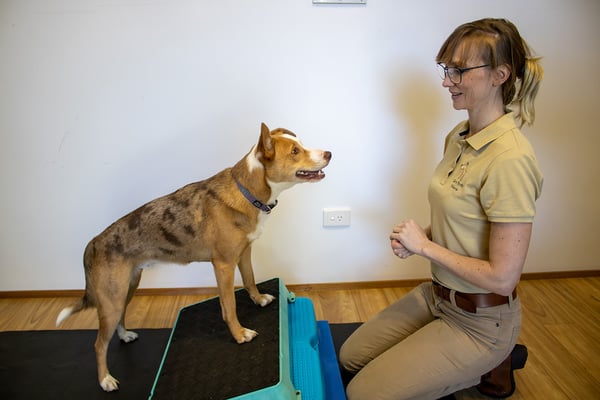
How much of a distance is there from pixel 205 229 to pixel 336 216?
3.15 feet

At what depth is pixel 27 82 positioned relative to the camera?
2.04m

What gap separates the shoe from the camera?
161 centimetres

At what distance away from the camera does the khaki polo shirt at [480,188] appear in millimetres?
1206

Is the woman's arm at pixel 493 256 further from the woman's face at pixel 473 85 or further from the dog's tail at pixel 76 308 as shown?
the dog's tail at pixel 76 308

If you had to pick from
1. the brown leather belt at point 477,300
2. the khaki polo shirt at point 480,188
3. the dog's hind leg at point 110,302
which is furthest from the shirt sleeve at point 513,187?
the dog's hind leg at point 110,302

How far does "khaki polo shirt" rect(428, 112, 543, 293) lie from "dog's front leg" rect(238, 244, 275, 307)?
819 millimetres

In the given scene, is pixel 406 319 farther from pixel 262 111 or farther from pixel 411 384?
pixel 262 111

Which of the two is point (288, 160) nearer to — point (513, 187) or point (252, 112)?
point (252, 112)

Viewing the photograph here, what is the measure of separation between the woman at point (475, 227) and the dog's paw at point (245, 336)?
0.46m

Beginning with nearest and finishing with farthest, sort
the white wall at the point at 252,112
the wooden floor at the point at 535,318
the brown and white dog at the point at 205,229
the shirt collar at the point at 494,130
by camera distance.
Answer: the shirt collar at the point at 494,130, the brown and white dog at the point at 205,229, the wooden floor at the point at 535,318, the white wall at the point at 252,112

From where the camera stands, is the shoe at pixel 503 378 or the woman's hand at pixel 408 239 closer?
the woman's hand at pixel 408 239

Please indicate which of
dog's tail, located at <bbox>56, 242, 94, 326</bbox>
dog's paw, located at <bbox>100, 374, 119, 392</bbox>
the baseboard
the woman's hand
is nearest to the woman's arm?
the woman's hand

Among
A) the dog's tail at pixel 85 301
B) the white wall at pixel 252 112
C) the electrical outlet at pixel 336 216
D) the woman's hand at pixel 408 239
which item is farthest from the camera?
the electrical outlet at pixel 336 216

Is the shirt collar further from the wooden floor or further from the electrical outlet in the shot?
the wooden floor
